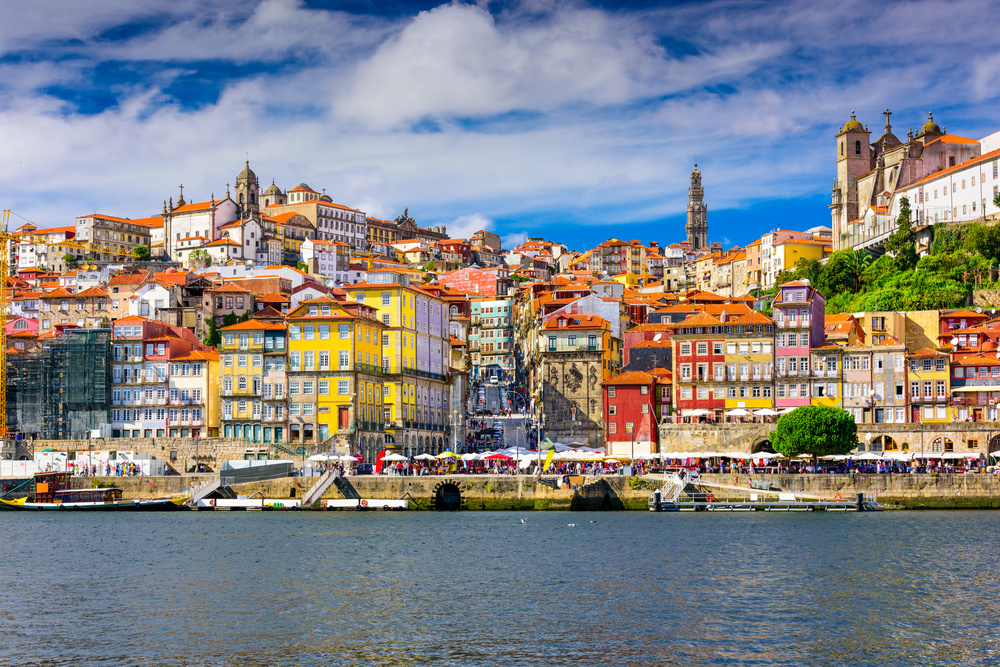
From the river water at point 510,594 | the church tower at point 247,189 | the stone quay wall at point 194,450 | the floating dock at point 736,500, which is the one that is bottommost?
the river water at point 510,594

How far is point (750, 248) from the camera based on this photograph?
14425 centimetres

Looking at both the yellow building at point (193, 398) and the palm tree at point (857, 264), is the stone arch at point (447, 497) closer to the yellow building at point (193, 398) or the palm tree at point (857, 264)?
the yellow building at point (193, 398)

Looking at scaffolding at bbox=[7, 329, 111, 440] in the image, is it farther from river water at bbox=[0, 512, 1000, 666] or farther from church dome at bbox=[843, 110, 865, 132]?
church dome at bbox=[843, 110, 865, 132]

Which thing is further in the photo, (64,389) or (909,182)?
(909,182)

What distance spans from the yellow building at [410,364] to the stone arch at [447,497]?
36.8ft

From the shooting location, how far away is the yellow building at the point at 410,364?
8231cm

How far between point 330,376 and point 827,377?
32157 mm

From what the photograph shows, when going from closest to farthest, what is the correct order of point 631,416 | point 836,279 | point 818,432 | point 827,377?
point 818,432
point 827,377
point 631,416
point 836,279

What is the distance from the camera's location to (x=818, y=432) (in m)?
67.4

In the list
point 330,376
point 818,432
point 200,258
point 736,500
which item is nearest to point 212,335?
point 330,376

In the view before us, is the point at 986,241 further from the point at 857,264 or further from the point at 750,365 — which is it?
the point at 750,365

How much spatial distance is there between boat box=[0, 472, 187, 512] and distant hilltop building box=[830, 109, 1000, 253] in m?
68.8

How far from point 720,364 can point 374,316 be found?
24.1 meters

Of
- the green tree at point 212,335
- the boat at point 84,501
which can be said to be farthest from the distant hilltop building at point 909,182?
the boat at point 84,501
